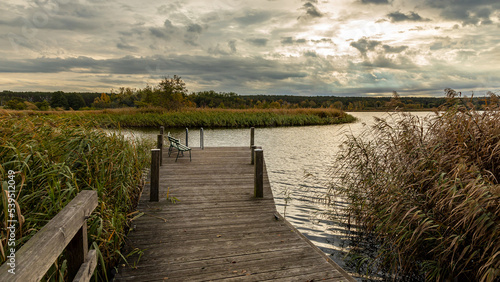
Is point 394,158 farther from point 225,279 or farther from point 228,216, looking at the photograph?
point 225,279

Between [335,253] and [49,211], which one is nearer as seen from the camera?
[49,211]

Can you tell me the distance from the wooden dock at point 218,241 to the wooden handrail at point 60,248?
3.97 ft

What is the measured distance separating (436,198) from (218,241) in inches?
126

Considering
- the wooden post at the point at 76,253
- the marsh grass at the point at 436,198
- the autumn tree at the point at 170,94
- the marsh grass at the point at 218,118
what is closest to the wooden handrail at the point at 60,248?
the wooden post at the point at 76,253

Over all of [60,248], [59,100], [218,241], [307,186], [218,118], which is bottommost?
[307,186]

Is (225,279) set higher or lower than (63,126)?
lower

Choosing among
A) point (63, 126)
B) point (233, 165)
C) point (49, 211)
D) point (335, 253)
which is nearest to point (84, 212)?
point (49, 211)

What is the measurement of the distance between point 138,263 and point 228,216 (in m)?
1.96

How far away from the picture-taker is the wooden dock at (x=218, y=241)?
3568 millimetres

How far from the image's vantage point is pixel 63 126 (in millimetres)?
4863

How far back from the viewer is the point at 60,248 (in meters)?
1.86

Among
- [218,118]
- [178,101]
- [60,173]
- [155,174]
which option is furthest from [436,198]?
[178,101]

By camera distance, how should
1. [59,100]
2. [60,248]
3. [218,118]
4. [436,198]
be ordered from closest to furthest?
[60,248], [436,198], [218,118], [59,100]

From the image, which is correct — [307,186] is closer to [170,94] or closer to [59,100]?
[170,94]
